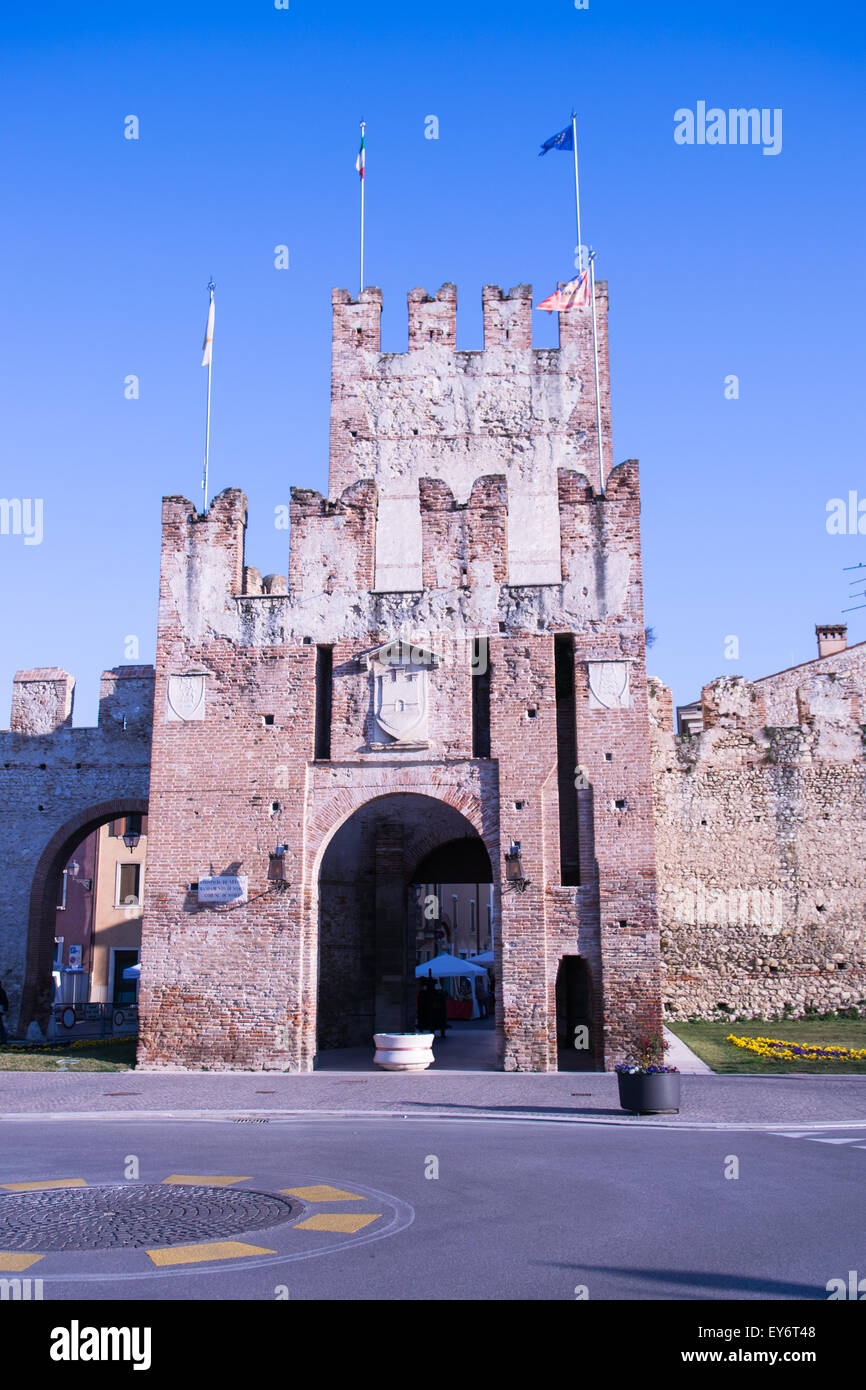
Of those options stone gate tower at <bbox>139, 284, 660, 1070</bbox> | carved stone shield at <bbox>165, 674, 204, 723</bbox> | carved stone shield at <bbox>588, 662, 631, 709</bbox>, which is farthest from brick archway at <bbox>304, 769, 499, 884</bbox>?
carved stone shield at <bbox>165, 674, 204, 723</bbox>

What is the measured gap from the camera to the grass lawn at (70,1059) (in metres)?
18.3

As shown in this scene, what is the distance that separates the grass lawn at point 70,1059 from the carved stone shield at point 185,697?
19.1 feet

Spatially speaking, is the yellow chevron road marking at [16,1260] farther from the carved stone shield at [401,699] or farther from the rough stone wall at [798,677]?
the rough stone wall at [798,677]

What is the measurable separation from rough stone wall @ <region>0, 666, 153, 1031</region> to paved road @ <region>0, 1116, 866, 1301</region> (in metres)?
12.0

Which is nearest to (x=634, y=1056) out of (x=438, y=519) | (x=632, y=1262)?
(x=438, y=519)

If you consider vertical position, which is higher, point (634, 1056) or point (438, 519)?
point (438, 519)

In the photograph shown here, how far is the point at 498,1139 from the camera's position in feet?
35.7

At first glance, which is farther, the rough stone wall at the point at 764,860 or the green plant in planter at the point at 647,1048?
the rough stone wall at the point at 764,860

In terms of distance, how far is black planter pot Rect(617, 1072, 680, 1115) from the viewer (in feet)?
40.2

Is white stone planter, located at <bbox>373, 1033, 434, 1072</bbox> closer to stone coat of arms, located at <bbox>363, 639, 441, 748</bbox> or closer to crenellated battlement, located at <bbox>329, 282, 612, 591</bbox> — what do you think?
stone coat of arms, located at <bbox>363, 639, 441, 748</bbox>

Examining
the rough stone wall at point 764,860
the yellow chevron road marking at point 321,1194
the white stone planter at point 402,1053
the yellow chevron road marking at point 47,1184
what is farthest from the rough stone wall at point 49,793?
the yellow chevron road marking at point 321,1194

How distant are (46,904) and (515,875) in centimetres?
1086

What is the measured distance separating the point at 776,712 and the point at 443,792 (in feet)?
52.4
